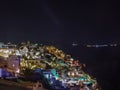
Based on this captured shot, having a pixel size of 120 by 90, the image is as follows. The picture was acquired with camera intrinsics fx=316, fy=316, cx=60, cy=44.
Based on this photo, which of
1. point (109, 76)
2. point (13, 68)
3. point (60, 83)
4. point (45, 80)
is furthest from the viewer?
point (109, 76)

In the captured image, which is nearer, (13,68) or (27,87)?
(27,87)

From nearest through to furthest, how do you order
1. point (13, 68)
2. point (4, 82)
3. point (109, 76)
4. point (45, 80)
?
point (4, 82), point (13, 68), point (45, 80), point (109, 76)

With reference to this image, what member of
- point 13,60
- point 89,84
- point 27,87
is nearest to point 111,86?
point 89,84

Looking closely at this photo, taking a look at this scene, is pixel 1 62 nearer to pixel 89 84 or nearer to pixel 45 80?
pixel 45 80

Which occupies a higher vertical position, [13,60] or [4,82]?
[13,60]

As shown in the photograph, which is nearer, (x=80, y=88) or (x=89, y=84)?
(x=80, y=88)

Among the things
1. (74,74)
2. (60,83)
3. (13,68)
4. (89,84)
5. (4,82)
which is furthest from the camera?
(74,74)

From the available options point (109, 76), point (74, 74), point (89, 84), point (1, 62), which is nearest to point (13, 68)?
point (1, 62)

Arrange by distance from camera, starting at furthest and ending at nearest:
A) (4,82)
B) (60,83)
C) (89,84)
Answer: (89,84)
(60,83)
(4,82)

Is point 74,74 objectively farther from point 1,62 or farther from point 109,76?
point 1,62
